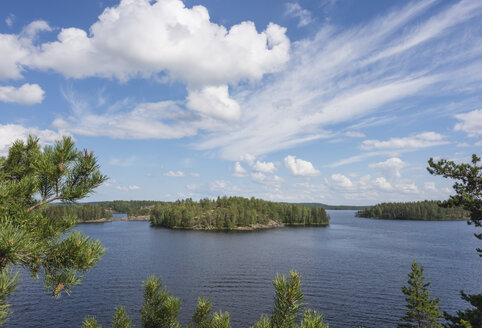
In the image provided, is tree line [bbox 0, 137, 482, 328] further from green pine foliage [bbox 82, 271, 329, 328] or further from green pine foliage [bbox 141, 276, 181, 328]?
green pine foliage [bbox 141, 276, 181, 328]

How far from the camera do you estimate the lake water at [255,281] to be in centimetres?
3888

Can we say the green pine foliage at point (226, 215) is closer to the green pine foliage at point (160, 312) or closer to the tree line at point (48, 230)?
the green pine foliage at point (160, 312)

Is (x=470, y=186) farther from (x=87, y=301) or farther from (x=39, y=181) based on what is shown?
(x=87, y=301)

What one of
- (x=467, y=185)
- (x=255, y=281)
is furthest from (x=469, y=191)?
(x=255, y=281)

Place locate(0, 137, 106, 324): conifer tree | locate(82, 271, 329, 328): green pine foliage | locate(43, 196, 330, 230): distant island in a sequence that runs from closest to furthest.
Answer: locate(0, 137, 106, 324): conifer tree → locate(82, 271, 329, 328): green pine foliage → locate(43, 196, 330, 230): distant island

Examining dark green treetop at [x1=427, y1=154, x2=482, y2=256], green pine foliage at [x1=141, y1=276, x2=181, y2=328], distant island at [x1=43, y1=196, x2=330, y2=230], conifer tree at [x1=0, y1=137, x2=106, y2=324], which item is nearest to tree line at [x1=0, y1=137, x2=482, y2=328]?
conifer tree at [x1=0, y1=137, x2=106, y2=324]

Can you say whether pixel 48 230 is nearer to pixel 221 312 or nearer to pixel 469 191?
pixel 221 312

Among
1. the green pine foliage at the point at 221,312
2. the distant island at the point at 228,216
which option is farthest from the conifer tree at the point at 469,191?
the distant island at the point at 228,216

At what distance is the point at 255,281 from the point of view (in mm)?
54344

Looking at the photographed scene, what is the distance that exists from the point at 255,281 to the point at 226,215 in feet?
373

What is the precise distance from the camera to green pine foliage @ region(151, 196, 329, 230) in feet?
542

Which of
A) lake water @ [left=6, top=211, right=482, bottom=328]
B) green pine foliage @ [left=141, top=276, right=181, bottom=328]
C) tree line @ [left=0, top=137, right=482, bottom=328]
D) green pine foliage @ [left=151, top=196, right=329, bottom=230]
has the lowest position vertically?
lake water @ [left=6, top=211, right=482, bottom=328]

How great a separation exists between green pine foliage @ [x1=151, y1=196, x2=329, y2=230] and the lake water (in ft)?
241

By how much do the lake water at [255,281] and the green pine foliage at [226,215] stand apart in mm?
73348
